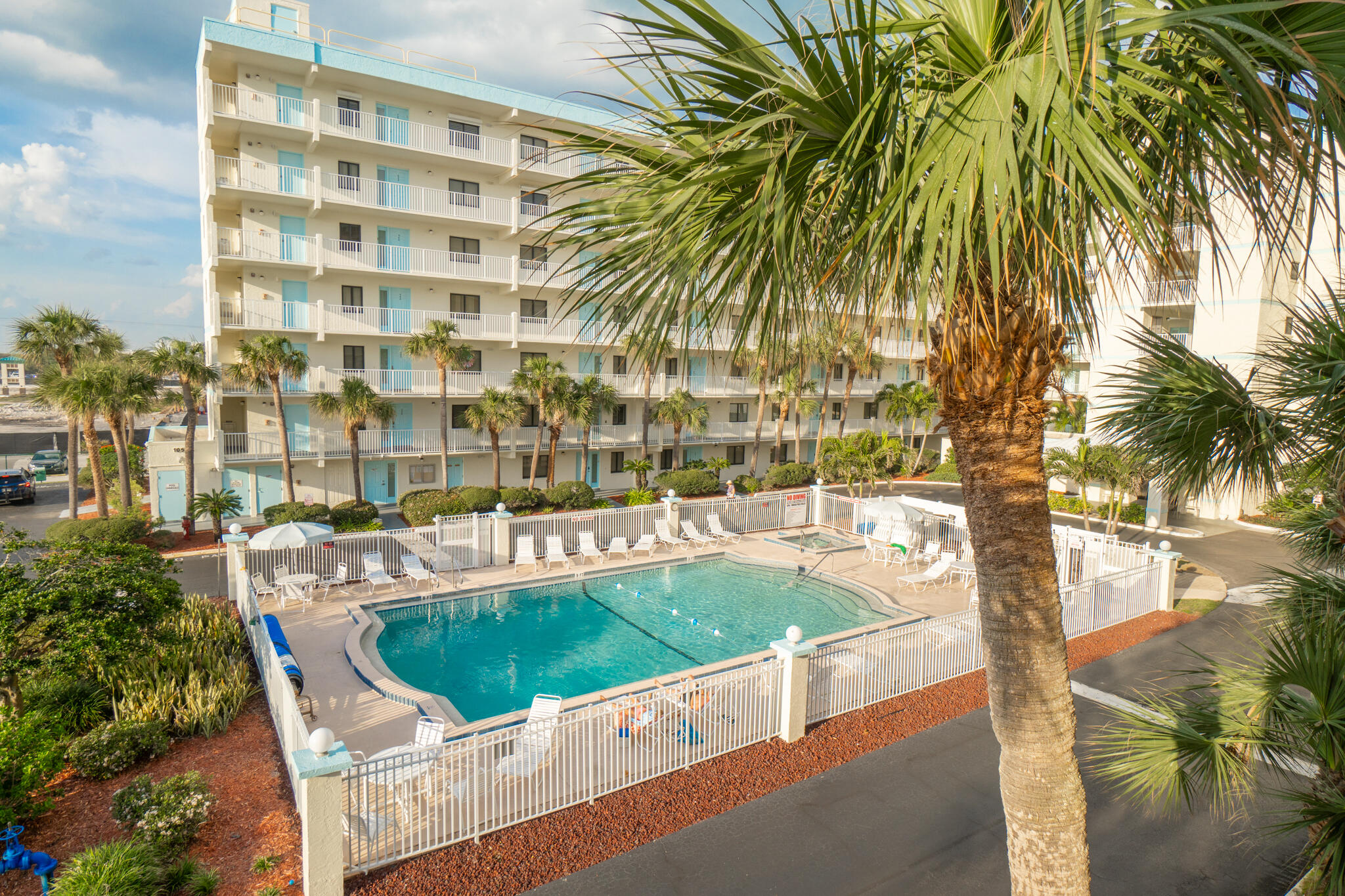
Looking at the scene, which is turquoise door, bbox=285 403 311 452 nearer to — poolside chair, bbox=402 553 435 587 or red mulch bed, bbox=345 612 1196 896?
poolside chair, bbox=402 553 435 587

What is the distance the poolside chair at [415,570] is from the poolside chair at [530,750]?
28.2 feet

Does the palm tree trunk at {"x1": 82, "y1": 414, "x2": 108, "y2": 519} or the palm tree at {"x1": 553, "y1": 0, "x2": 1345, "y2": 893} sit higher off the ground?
the palm tree at {"x1": 553, "y1": 0, "x2": 1345, "y2": 893}

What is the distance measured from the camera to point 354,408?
2405 cm

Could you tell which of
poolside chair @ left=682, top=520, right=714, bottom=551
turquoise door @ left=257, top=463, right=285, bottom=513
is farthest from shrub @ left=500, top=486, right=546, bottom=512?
turquoise door @ left=257, top=463, right=285, bottom=513

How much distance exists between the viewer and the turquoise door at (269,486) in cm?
2512

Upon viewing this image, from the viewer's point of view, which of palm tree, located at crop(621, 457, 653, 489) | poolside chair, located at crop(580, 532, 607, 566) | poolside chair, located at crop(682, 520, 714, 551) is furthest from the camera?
palm tree, located at crop(621, 457, 653, 489)

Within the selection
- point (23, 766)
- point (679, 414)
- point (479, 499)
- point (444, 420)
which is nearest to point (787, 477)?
point (679, 414)

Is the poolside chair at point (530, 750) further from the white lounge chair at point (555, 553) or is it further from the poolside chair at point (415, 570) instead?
the white lounge chair at point (555, 553)

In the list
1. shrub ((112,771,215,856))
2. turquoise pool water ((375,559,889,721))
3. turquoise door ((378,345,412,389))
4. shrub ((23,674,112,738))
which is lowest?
turquoise pool water ((375,559,889,721))

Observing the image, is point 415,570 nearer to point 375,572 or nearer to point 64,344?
point 375,572

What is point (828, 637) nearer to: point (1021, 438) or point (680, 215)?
point (1021, 438)

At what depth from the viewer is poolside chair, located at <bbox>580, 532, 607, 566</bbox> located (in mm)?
18609

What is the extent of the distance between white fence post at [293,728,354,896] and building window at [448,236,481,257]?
24.5m

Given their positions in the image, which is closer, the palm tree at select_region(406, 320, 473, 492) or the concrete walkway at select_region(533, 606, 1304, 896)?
the concrete walkway at select_region(533, 606, 1304, 896)
